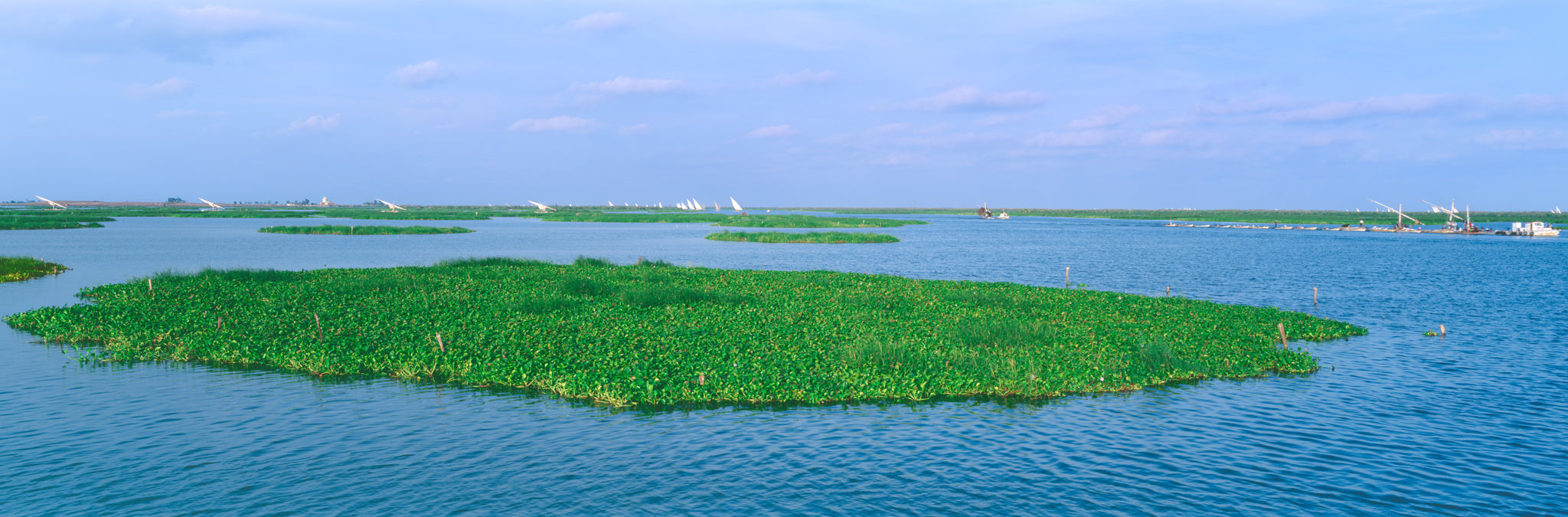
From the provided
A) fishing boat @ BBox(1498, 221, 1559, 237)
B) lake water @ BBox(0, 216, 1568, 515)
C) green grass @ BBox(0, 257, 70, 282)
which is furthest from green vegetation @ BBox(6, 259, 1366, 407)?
fishing boat @ BBox(1498, 221, 1559, 237)

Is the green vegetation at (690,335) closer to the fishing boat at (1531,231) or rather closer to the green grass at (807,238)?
the green grass at (807,238)

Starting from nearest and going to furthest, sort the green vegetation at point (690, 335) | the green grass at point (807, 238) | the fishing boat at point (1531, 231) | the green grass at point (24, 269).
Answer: the green vegetation at point (690, 335)
the green grass at point (24, 269)
the green grass at point (807, 238)
the fishing boat at point (1531, 231)

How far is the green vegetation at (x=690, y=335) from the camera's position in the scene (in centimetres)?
2153

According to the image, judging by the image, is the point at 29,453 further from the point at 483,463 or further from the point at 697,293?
the point at 697,293

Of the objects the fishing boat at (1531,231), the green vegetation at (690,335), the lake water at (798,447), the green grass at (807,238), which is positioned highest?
the fishing boat at (1531,231)

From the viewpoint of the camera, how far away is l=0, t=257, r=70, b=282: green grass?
1893 inches

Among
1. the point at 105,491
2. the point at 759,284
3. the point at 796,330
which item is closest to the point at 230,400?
the point at 105,491

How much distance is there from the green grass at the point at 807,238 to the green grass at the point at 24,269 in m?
69.2

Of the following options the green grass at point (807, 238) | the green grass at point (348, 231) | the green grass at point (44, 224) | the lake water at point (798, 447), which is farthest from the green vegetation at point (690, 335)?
the green grass at point (44, 224)

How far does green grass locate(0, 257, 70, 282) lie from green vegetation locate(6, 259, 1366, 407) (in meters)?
14.3

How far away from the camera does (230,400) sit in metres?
19.9

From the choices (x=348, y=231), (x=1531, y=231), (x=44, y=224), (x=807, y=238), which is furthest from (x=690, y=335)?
(x=1531, y=231)

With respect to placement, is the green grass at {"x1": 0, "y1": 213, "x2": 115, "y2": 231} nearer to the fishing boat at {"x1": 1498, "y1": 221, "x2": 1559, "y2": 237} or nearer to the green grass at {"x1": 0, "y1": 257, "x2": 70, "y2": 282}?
the green grass at {"x1": 0, "y1": 257, "x2": 70, "y2": 282}

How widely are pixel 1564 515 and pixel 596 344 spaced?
2141 centimetres
